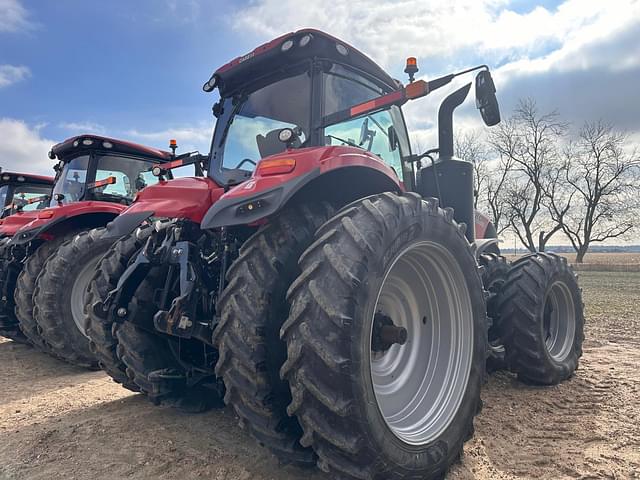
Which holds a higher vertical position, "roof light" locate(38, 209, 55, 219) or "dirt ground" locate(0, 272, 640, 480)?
"roof light" locate(38, 209, 55, 219)

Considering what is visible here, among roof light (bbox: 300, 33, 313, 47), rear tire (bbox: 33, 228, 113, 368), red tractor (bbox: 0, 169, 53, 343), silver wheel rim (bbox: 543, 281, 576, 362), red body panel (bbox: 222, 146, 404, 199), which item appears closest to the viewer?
red body panel (bbox: 222, 146, 404, 199)

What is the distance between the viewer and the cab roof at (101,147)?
251 inches

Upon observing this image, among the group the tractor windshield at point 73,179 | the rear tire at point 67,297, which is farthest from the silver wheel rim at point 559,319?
the tractor windshield at point 73,179

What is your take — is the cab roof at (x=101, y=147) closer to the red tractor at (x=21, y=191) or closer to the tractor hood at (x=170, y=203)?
the red tractor at (x=21, y=191)

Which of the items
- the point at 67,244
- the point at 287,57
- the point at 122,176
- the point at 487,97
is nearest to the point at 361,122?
the point at 287,57

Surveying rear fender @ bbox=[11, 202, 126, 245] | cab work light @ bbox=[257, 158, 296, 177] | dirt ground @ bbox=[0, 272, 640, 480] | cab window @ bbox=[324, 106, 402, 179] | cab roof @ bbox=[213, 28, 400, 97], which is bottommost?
dirt ground @ bbox=[0, 272, 640, 480]

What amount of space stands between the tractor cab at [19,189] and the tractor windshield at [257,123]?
6.62m

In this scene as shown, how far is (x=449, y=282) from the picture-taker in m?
2.73

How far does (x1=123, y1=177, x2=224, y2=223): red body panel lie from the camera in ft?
9.57

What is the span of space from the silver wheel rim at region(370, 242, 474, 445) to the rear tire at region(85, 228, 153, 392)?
1797 mm

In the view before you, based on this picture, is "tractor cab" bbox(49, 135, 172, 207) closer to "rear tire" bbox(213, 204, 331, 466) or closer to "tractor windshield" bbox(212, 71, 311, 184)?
"tractor windshield" bbox(212, 71, 311, 184)

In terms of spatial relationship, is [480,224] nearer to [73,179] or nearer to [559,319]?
[559,319]

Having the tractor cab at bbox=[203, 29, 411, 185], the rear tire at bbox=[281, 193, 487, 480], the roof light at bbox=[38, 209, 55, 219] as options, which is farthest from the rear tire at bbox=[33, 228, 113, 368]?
the rear tire at bbox=[281, 193, 487, 480]

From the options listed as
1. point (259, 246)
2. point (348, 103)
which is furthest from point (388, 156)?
point (259, 246)
